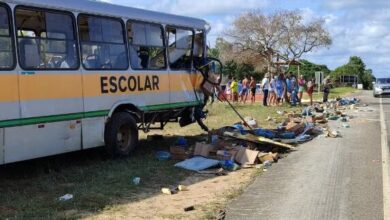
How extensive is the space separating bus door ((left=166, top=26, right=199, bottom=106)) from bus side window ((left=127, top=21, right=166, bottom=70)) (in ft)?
1.10

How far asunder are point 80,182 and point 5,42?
7.77 ft

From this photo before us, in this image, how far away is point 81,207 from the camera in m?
7.29

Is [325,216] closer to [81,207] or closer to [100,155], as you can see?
[81,207]

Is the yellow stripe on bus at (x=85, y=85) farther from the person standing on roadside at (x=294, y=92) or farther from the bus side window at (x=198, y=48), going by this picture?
the person standing on roadside at (x=294, y=92)

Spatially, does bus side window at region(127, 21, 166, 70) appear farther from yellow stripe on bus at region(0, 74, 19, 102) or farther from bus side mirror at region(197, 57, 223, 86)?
yellow stripe on bus at region(0, 74, 19, 102)

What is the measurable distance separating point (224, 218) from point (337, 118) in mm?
14053

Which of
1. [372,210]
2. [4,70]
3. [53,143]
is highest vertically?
[4,70]

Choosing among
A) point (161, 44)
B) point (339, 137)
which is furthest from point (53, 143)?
point (339, 137)

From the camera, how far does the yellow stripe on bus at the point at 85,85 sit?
839 cm

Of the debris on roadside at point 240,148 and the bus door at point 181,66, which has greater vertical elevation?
the bus door at point 181,66

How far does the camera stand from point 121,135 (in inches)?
444

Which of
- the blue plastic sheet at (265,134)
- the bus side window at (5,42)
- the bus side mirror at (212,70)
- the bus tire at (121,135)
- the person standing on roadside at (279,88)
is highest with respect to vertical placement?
the bus side window at (5,42)

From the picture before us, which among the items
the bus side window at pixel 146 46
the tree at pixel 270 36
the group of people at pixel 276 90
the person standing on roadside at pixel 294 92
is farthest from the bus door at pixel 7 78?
the tree at pixel 270 36

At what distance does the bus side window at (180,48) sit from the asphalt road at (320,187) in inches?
126
